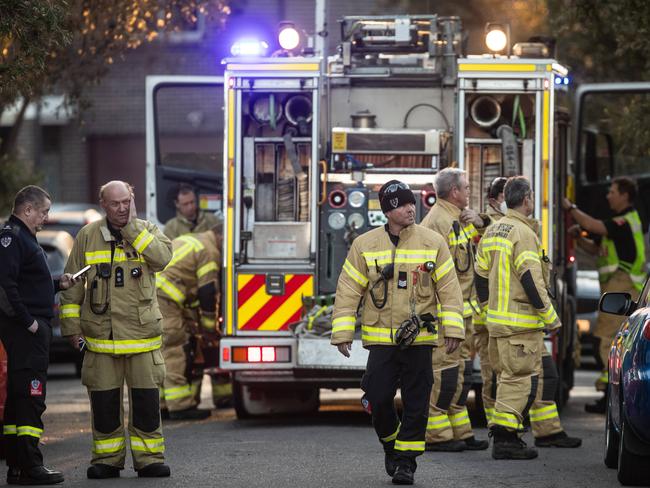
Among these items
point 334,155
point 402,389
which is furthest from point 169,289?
point 402,389

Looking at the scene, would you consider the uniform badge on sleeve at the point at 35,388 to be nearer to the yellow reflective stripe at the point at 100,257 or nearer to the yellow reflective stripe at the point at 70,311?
the yellow reflective stripe at the point at 70,311

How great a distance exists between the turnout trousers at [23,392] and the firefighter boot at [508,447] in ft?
9.37

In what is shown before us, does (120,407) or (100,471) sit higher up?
(120,407)

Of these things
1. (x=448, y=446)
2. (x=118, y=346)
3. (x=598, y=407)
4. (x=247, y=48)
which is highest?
(x=247, y=48)

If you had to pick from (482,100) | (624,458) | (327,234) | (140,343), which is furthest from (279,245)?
(624,458)

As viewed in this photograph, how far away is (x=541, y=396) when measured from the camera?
1070 cm

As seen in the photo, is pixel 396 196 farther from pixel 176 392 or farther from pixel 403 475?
pixel 176 392

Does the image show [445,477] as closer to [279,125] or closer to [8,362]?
[8,362]

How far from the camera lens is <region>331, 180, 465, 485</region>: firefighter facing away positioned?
9055mm

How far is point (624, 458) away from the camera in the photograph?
8.61m

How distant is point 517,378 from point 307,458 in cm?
140

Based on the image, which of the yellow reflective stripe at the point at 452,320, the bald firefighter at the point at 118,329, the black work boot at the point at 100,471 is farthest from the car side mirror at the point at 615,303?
the black work boot at the point at 100,471

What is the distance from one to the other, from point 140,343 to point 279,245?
297 centimetres

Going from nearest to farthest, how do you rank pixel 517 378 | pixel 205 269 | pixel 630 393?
pixel 630 393, pixel 517 378, pixel 205 269
